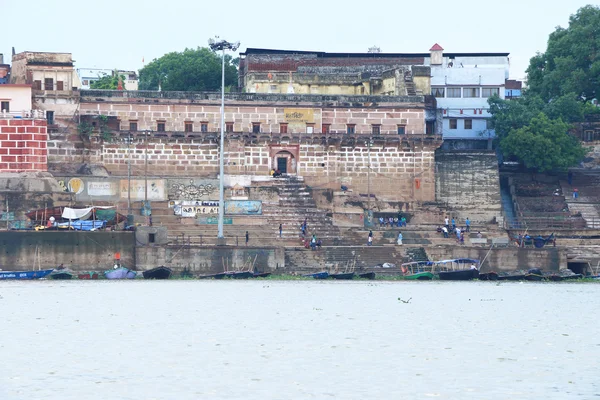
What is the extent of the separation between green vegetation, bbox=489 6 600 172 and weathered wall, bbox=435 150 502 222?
2330 millimetres

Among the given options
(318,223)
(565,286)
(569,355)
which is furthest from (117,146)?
(569,355)

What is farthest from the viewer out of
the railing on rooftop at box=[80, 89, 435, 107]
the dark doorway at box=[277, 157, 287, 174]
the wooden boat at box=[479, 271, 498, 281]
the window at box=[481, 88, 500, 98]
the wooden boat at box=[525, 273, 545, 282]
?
the window at box=[481, 88, 500, 98]

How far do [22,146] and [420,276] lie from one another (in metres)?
24.1

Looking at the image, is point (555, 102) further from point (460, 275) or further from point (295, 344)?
point (295, 344)

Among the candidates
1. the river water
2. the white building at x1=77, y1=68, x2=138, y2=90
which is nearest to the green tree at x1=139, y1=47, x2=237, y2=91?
the white building at x1=77, y1=68, x2=138, y2=90

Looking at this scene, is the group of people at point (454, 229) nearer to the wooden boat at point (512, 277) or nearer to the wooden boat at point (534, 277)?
the wooden boat at point (512, 277)

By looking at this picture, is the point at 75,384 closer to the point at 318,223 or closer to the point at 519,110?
the point at 318,223

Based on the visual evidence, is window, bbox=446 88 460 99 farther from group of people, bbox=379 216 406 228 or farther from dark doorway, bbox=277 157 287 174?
group of people, bbox=379 216 406 228

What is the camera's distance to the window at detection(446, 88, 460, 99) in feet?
308

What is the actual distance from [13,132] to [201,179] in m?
10.8

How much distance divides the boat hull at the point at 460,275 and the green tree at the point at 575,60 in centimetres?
2455

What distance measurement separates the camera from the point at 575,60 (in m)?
92.1

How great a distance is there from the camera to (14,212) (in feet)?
245

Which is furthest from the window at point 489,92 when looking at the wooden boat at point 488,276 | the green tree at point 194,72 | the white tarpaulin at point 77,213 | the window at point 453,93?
the white tarpaulin at point 77,213
